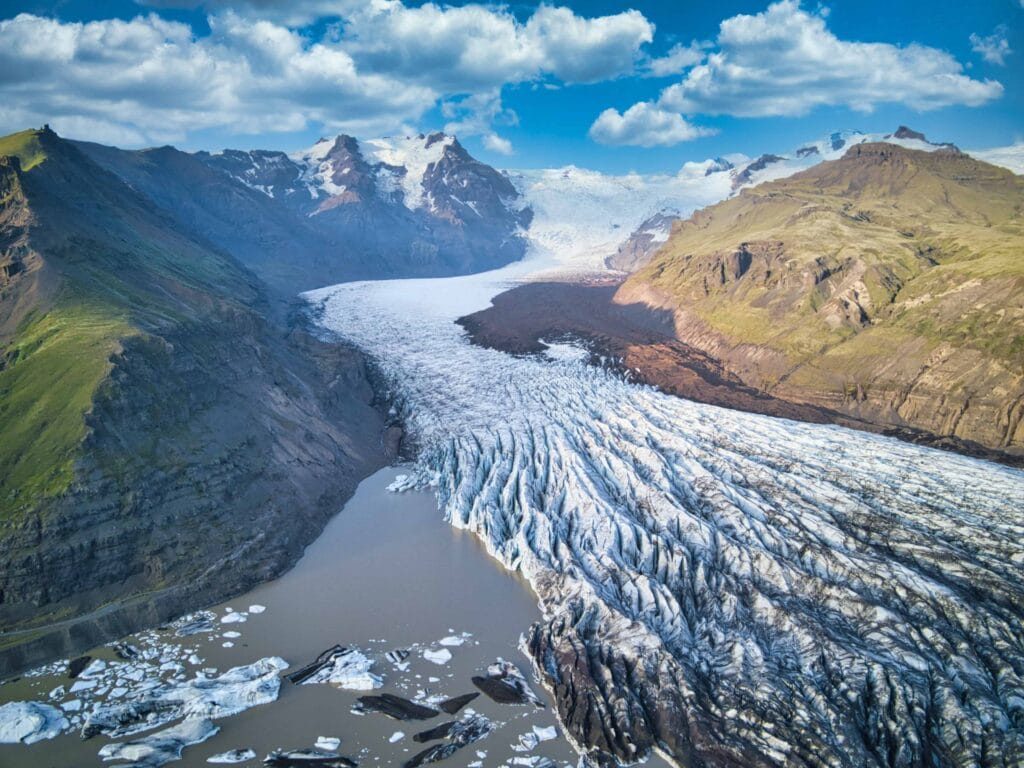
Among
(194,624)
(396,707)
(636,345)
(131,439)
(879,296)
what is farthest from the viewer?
(636,345)

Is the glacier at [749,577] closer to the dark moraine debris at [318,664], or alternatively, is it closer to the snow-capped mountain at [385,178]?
the dark moraine debris at [318,664]

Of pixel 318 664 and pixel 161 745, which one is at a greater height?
pixel 318 664

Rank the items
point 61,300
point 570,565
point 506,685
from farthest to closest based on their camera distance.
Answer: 1. point 61,300
2. point 570,565
3. point 506,685

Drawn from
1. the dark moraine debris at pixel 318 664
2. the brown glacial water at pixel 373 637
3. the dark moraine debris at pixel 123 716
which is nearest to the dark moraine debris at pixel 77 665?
the brown glacial water at pixel 373 637

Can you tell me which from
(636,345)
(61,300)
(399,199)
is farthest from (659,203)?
(61,300)

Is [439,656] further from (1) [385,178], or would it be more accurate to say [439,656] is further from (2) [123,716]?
(1) [385,178]

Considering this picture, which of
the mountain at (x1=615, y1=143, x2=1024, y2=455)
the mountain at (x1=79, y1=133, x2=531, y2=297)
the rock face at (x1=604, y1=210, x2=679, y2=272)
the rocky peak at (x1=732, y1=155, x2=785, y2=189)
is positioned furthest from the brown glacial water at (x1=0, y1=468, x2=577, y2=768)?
the rocky peak at (x1=732, y1=155, x2=785, y2=189)

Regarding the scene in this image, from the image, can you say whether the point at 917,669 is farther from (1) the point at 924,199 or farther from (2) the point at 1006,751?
(1) the point at 924,199
